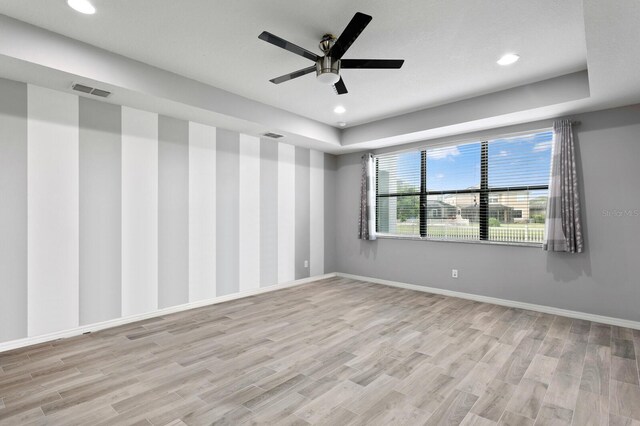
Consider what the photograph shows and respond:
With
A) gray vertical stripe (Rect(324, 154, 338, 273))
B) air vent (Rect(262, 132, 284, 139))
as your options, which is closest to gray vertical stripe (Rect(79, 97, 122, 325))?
air vent (Rect(262, 132, 284, 139))

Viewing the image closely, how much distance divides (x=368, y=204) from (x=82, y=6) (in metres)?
4.55

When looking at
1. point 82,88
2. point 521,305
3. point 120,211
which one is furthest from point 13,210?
point 521,305

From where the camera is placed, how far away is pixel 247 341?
123 inches

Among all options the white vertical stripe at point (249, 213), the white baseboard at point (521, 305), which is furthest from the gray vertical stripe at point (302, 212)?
the white baseboard at point (521, 305)

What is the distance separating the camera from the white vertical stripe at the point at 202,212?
4.23 metres

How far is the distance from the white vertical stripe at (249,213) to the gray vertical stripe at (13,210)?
2411mm

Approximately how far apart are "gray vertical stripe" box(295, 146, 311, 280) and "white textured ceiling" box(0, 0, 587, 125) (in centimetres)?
203

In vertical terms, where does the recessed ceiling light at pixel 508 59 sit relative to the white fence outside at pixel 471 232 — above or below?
above

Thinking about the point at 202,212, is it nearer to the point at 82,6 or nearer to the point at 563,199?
the point at 82,6

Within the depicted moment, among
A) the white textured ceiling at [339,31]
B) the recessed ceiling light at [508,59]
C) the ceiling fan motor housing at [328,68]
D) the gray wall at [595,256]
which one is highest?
the white textured ceiling at [339,31]

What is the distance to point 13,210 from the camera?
9.68 feet

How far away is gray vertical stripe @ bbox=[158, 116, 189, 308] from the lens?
3.94 meters

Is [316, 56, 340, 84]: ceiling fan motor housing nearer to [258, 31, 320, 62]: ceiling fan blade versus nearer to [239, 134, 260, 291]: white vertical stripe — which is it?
[258, 31, 320, 62]: ceiling fan blade

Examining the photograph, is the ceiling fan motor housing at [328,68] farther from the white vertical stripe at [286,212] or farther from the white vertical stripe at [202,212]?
the white vertical stripe at [286,212]
